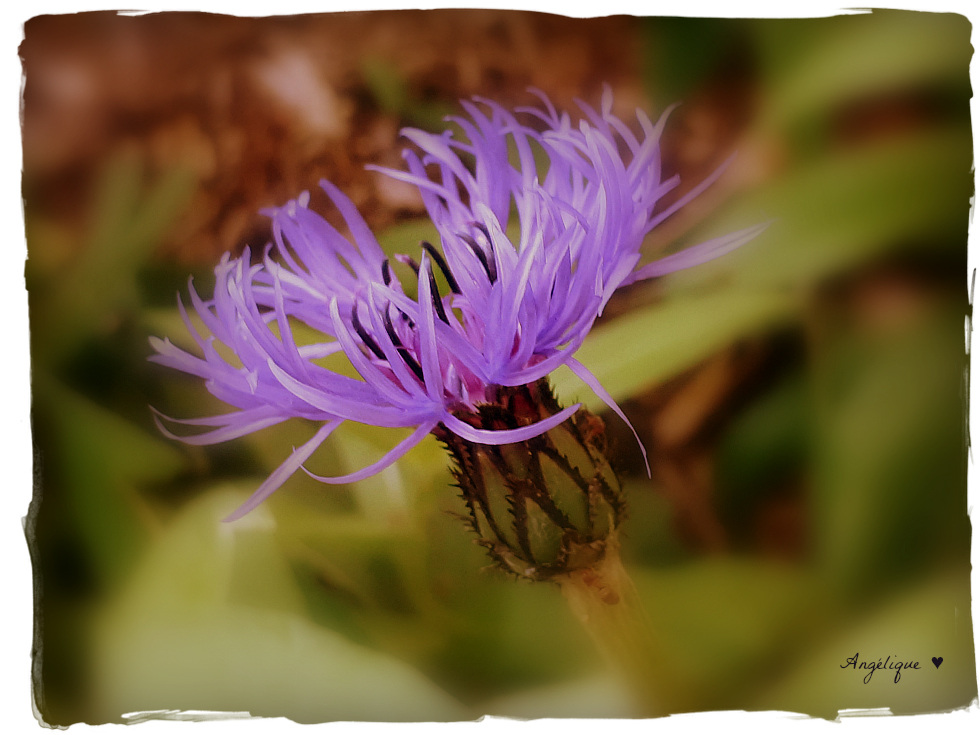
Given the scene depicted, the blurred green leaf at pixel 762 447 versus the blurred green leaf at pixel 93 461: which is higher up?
the blurred green leaf at pixel 93 461

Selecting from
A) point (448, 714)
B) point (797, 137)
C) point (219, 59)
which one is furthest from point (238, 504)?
point (797, 137)

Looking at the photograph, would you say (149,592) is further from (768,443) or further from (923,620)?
(923,620)

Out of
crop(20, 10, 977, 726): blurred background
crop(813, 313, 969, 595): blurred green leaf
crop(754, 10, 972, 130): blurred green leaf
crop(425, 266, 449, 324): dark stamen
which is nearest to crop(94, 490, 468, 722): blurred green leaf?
crop(20, 10, 977, 726): blurred background

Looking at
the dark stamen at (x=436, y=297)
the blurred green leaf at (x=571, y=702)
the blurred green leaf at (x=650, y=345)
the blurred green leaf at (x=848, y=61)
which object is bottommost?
the blurred green leaf at (x=571, y=702)

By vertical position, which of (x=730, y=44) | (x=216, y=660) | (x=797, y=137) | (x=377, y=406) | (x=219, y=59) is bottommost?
(x=216, y=660)

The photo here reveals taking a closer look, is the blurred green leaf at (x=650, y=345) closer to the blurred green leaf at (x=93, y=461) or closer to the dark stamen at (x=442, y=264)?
the dark stamen at (x=442, y=264)

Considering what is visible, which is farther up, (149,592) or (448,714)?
(149,592)

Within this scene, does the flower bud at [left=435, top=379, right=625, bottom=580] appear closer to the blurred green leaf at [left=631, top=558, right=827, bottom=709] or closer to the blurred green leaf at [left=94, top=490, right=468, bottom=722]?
the blurred green leaf at [left=631, top=558, right=827, bottom=709]

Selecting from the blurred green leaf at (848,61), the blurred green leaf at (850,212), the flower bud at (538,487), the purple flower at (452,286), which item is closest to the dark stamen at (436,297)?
the purple flower at (452,286)
